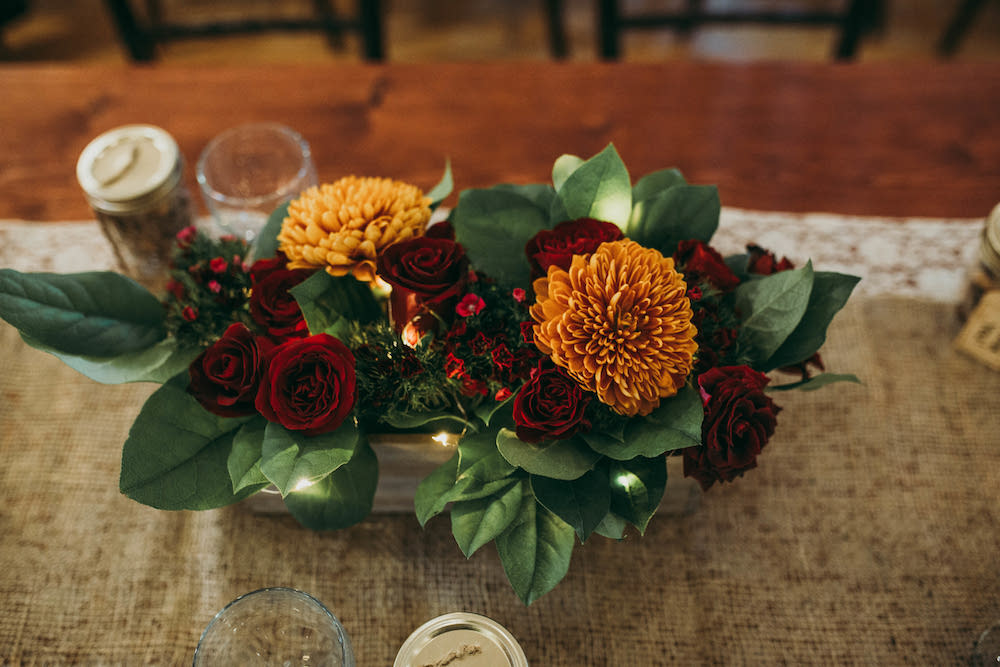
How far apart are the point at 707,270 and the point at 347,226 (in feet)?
0.82

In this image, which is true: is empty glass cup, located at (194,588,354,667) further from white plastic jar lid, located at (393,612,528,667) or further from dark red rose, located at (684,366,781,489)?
dark red rose, located at (684,366,781,489)

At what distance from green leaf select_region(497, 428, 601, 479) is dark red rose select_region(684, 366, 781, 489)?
0.07 meters

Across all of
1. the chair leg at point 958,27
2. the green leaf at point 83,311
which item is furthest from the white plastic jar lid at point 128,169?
the chair leg at point 958,27

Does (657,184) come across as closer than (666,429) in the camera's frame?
No

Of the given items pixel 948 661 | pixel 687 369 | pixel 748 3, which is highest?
pixel 687 369

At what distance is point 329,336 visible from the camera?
1.56ft

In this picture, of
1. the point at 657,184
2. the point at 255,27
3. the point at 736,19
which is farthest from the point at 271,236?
the point at 736,19

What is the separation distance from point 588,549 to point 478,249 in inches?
10.1

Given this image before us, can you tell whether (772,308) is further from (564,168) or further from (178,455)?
(178,455)

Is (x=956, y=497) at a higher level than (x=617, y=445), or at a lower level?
lower

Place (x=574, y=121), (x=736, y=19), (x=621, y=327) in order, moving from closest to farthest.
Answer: (x=621, y=327) → (x=574, y=121) → (x=736, y=19)

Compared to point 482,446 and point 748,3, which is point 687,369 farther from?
point 748,3

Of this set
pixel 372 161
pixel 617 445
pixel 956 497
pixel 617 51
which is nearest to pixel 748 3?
pixel 617 51

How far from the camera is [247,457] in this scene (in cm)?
48
